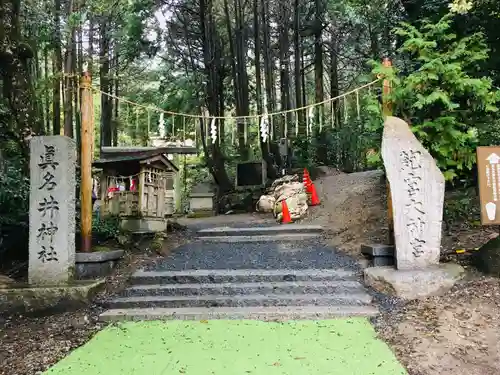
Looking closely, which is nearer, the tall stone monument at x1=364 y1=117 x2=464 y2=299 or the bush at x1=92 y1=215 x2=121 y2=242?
the tall stone monument at x1=364 y1=117 x2=464 y2=299

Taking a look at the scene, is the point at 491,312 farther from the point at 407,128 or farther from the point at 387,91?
the point at 387,91

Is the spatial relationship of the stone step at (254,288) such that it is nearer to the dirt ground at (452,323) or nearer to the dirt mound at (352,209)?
the dirt ground at (452,323)

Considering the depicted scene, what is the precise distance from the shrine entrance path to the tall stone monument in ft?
4.32

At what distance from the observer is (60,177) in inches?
230

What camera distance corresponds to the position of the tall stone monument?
5.77 meters

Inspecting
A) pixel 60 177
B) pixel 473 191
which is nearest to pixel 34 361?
pixel 60 177

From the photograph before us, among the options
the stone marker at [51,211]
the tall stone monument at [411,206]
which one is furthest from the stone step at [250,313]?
the stone marker at [51,211]

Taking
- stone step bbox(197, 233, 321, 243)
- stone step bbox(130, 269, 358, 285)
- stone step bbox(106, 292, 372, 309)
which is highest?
stone step bbox(197, 233, 321, 243)

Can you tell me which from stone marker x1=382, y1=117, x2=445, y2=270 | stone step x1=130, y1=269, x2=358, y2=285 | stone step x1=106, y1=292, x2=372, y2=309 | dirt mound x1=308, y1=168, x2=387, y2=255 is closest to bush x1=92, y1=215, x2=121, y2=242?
stone step x1=130, y1=269, x2=358, y2=285

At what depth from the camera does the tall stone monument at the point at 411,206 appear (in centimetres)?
577

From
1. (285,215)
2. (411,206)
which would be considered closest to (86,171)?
(411,206)

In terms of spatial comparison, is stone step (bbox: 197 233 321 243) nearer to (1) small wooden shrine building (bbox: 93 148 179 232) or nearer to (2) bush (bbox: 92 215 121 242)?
(1) small wooden shrine building (bbox: 93 148 179 232)

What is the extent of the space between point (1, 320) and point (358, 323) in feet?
14.6

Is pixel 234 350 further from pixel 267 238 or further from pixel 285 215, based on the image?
pixel 285 215
